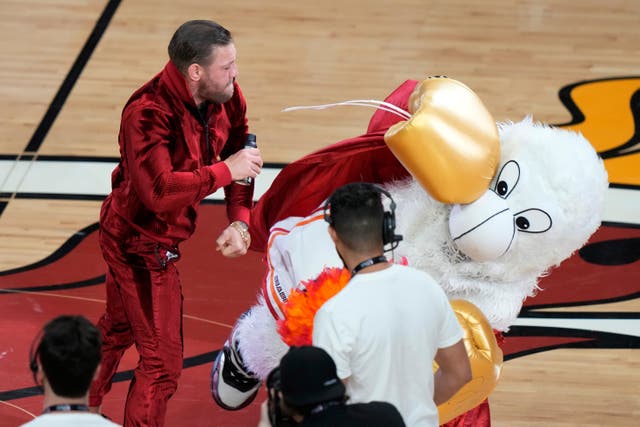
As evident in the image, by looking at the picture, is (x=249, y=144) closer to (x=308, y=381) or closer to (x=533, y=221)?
(x=533, y=221)

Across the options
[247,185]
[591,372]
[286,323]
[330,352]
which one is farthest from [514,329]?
[330,352]

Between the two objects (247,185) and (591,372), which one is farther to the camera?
(591,372)

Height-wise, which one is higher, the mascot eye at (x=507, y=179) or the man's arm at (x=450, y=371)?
the mascot eye at (x=507, y=179)

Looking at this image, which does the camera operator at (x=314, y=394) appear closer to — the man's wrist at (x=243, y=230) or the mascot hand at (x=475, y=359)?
the mascot hand at (x=475, y=359)

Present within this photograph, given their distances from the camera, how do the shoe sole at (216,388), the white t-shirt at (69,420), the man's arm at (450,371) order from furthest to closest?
the shoe sole at (216,388), the man's arm at (450,371), the white t-shirt at (69,420)

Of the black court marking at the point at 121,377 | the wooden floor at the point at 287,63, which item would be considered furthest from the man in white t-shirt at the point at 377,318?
the wooden floor at the point at 287,63

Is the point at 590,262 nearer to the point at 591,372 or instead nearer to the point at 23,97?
the point at 591,372

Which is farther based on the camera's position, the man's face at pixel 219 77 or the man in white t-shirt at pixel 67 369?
the man's face at pixel 219 77

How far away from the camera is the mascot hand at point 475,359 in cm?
353

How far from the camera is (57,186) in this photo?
19.1ft

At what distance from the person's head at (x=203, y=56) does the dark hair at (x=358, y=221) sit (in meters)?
1.03

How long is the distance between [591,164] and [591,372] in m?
1.29

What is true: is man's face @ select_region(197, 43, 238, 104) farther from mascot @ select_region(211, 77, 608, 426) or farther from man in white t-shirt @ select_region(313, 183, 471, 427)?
man in white t-shirt @ select_region(313, 183, 471, 427)

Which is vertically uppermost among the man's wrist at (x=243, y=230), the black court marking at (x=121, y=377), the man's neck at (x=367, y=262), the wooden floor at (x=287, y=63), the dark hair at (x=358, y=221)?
the dark hair at (x=358, y=221)
